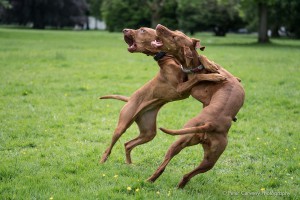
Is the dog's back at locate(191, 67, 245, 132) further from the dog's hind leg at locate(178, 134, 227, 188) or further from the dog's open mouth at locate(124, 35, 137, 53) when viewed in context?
the dog's open mouth at locate(124, 35, 137, 53)

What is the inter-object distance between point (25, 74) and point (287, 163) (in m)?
10.5

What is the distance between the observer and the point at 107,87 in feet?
42.9

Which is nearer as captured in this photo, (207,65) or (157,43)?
(207,65)

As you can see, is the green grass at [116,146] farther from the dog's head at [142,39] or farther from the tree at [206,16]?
the tree at [206,16]

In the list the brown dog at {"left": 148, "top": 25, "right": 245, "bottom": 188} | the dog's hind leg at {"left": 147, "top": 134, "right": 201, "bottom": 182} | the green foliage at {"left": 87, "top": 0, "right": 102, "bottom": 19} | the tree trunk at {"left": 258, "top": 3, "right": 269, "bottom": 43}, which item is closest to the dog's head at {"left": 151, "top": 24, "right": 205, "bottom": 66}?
the brown dog at {"left": 148, "top": 25, "right": 245, "bottom": 188}

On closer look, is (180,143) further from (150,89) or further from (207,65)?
(150,89)

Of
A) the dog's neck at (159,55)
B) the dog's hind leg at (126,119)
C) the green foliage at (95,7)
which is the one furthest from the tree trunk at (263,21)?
the green foliage at (95,7)

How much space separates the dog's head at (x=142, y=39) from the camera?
5703mm

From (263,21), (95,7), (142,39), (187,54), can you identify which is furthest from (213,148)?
(95,7)

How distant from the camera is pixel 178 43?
526 cm

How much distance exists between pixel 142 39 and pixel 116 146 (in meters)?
2.51

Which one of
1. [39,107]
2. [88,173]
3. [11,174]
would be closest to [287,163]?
[88,173]

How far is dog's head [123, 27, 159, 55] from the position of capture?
18.7 ft

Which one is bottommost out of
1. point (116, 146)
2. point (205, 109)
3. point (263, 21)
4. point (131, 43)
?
point (116, 146)
